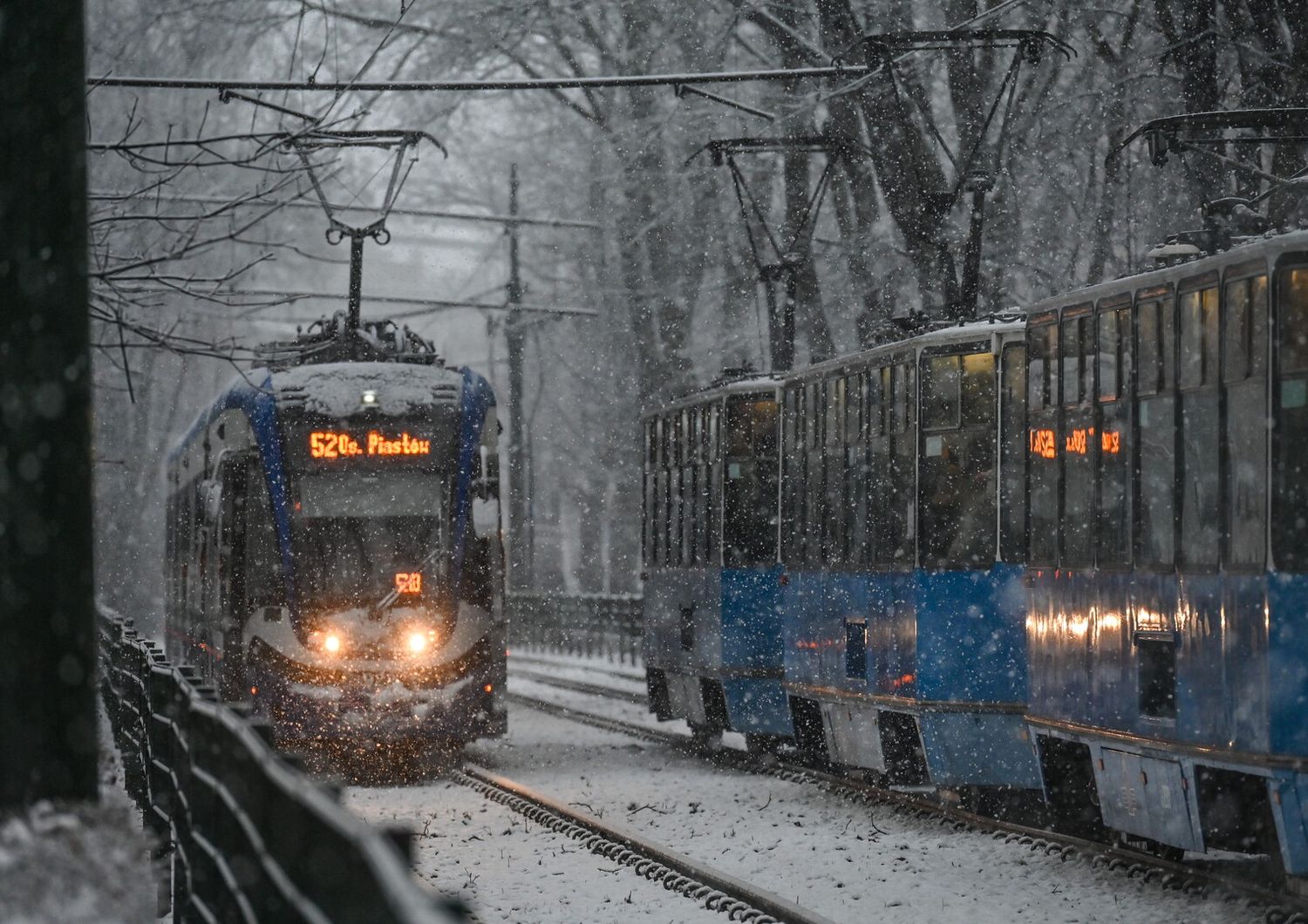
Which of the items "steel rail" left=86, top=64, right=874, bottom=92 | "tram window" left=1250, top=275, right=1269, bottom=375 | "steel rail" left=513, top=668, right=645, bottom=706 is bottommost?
"steel rail" left=513, top=668, right=645, bottom=706

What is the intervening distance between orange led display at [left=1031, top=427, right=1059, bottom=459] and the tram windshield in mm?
6509

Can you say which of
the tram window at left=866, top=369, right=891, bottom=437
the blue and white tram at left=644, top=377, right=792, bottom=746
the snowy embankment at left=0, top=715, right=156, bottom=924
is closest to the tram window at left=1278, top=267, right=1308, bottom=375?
the tram window at left=866, top=369, right=891, bottom=437

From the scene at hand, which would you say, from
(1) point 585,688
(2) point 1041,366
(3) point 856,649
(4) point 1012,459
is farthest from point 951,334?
(1) point 585,688

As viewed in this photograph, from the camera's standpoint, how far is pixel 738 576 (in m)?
18.7

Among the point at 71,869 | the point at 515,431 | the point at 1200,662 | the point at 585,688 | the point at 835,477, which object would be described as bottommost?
the point at 585,688

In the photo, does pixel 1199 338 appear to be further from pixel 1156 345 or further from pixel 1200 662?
pixel 1200 662

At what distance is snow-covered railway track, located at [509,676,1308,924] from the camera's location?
1027 cm

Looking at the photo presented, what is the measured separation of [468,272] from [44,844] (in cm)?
5483

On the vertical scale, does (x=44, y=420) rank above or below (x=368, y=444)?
below

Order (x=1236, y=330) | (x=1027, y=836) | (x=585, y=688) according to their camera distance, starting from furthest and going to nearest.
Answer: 1. (x=585, y=688)
2. (x=1027, y=836)
3. (x=1236, y=330)

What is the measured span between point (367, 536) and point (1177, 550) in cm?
861

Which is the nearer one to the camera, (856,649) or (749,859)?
(749,859)

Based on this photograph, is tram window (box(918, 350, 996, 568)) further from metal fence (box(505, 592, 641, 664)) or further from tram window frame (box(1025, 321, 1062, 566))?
metal fence (box(505, 592, 641, 664))

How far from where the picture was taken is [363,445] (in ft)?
58.5
